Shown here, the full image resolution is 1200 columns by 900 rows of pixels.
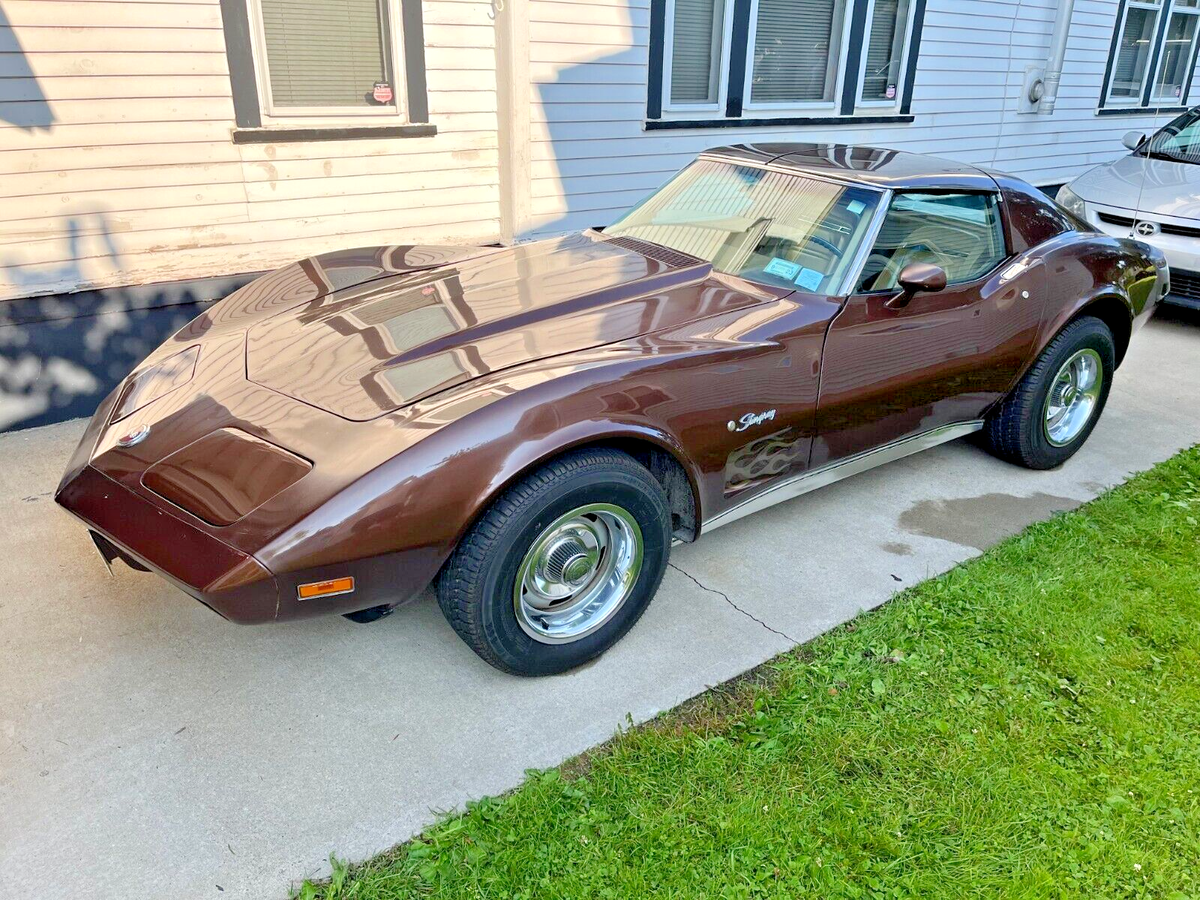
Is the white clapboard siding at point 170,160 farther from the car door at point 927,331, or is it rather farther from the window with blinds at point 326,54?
the car door at point 927,331

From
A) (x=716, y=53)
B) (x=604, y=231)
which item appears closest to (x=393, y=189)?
(x=604, y=231)

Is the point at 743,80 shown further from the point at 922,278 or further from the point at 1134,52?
the point at 1134,52

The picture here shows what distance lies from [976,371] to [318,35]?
4.32m

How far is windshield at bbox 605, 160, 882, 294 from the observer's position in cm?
344

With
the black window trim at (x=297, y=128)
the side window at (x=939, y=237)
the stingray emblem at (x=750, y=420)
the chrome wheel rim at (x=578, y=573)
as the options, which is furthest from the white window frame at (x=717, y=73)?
the chrome wheel rim at (x=578, y=573)

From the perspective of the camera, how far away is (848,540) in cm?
378

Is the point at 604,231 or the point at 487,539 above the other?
the point at 604,231

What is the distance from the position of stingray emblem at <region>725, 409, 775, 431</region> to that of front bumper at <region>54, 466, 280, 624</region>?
1.58m

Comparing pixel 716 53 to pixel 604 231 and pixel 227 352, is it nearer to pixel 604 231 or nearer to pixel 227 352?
pixel 604 231

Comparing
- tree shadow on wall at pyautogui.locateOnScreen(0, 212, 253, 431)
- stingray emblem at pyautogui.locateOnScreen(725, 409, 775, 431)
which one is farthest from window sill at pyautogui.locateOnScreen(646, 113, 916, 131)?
stingray emblem at pyautogui.locateOnScreen(725, 409, 775, 431)

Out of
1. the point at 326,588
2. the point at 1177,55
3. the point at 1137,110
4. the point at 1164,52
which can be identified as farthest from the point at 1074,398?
the point at 1177,55

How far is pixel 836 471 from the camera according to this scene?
11.7 feet

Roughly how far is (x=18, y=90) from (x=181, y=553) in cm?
348

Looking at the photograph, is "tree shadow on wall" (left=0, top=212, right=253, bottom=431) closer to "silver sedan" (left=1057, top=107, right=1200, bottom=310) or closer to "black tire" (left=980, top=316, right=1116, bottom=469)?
"black tire" (left=980, top=316, right=1116, bottom=469)
